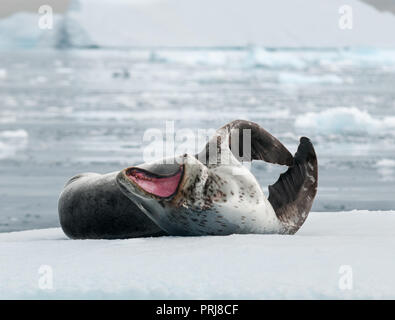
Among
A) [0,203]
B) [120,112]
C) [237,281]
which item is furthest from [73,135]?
[237,281]

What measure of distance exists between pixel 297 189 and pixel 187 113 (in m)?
9.63

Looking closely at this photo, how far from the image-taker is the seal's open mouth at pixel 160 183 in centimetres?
324

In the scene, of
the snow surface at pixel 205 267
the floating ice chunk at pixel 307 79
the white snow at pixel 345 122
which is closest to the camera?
the snow surface at pixel 205 267

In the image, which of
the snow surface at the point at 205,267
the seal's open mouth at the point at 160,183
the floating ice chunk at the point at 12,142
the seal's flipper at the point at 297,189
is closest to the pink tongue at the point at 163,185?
the seal's open mouth at the point at 160,183

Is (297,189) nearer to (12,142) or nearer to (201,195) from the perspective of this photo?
(201,195)

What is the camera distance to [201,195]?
10.8 ft

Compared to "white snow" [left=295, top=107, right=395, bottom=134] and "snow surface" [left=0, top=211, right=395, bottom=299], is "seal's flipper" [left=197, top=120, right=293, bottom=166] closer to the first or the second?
"snow surface" [left=0, top=211, right=395, bottom=299]

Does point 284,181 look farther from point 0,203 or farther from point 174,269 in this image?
point 0,203

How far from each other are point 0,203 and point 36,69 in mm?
21725

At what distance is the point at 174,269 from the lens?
108 inches

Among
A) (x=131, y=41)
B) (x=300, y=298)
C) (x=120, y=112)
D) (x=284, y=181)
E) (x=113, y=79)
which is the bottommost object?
(x=300, y=298)

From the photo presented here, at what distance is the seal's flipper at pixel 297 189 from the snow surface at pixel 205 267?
474mm

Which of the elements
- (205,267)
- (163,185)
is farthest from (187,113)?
(205,267)

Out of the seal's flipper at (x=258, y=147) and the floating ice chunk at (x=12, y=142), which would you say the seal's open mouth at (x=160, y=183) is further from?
the floating ice chunk at (x=12, y=142)
